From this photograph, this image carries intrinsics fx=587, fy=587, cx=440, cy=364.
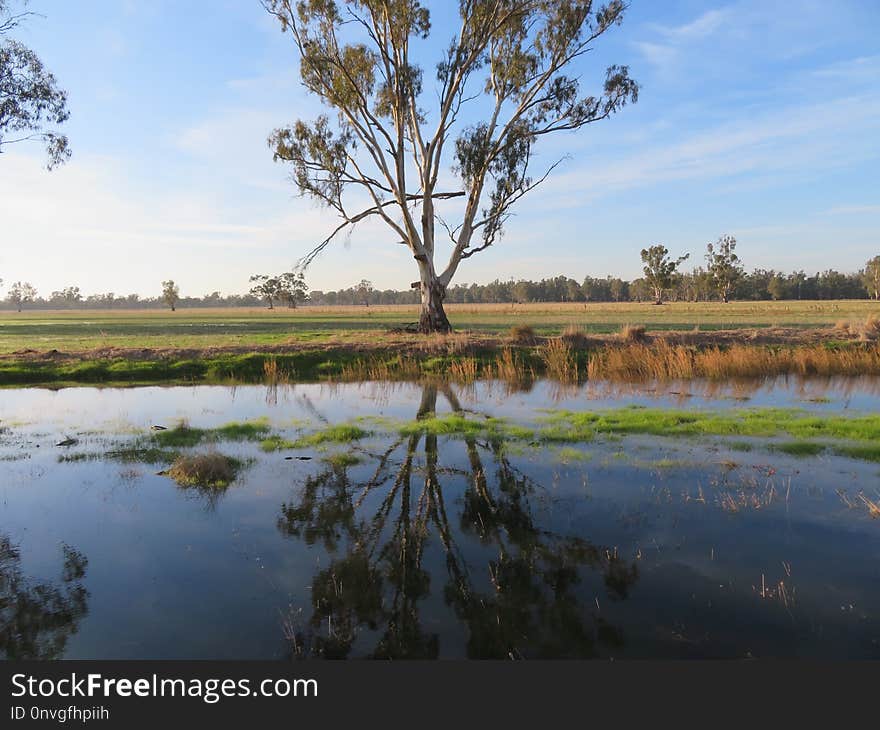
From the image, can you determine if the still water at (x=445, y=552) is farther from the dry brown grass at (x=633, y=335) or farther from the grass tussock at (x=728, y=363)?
Answer: the dry brown grass at (x=633, y=335)

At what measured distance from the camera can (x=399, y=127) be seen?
30453mm

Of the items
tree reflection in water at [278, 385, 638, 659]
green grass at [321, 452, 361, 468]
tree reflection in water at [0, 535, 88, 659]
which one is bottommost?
tree reflection in water at [0, 535, 88, 659]

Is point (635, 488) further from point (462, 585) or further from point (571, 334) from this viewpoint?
point (571, 334)

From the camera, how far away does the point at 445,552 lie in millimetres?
6922

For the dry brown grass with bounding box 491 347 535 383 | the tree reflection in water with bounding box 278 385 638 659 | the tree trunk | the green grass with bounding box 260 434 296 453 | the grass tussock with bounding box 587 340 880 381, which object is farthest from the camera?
the tree trunk

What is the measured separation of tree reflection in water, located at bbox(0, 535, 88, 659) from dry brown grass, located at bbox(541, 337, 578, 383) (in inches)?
641

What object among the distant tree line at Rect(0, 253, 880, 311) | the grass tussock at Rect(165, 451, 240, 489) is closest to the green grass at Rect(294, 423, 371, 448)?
the grass tussock at Rect(165, 451, 240, 489)

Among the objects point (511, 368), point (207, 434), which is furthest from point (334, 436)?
point (511, 368)

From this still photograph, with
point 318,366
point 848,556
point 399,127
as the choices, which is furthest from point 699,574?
point 399,127

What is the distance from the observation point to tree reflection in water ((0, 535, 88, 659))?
5.12 metres

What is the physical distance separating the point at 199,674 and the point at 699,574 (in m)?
4.90

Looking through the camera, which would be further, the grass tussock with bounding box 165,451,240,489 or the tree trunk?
the tree trunk

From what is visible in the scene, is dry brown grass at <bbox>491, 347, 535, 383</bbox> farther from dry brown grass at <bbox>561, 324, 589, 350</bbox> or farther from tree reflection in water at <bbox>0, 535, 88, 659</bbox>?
tree reflection in water at <bbox>0, 535, 88, 659</bbox>

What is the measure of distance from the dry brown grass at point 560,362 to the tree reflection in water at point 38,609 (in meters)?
16.3
